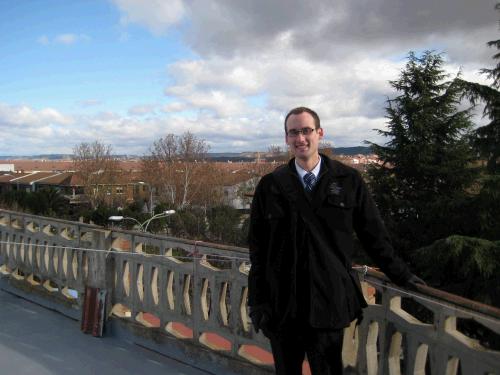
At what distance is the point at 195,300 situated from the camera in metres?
3.71

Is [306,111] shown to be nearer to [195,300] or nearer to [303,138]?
[303,138]

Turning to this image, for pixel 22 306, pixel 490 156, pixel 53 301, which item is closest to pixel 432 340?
pixel 53 301

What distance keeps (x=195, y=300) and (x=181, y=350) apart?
0.45 m

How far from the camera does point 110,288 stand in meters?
4.50

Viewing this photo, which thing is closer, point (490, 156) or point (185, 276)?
point (185, 276)

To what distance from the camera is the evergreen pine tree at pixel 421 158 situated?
20.3 meters

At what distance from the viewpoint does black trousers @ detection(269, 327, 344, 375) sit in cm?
212

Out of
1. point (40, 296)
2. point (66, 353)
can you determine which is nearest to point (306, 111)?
point (66, 353)

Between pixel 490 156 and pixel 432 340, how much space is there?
1740cm

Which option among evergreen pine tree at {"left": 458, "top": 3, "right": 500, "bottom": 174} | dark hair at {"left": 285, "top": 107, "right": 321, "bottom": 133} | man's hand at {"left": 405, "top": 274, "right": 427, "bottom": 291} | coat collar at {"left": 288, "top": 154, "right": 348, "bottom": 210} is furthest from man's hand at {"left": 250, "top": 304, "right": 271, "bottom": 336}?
evergreen pine tree at {"left": 458, "top": 3, "right": 500, "bottom": 174}

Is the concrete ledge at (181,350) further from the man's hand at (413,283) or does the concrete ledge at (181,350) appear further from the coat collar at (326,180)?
the coat collar at (326,180)

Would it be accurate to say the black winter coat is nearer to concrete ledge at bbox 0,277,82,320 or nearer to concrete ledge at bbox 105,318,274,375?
concrete ledge at bbox 105,318,274,375

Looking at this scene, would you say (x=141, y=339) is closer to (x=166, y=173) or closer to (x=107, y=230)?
(x=107, y=230)

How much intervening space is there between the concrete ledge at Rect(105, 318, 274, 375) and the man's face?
1.75 meters
